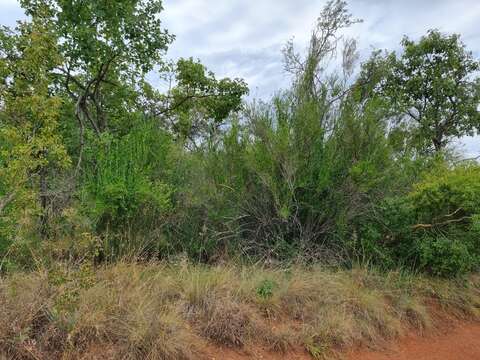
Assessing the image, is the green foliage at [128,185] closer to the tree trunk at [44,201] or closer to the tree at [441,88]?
the tree trunk at [44,201]

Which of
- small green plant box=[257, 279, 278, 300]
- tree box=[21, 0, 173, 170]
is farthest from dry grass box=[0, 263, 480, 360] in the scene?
Answer: tree box=[21, 0, 173, 170]

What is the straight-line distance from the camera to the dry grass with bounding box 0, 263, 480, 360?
3.45 metres

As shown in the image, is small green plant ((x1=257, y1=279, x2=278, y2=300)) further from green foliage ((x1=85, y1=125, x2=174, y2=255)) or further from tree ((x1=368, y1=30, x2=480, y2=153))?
tree ((x1=368, y1=30, x2=480, y2=153))

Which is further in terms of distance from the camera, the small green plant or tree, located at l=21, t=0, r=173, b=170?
tree, located at l=21, t=0, r=173, b=170

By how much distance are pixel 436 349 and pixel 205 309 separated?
3.01m

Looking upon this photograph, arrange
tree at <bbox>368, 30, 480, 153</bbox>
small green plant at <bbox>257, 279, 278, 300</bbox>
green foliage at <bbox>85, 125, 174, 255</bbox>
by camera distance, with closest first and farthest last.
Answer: small green plant at <bbox>257, 279, 278, 300</bbox> → green foliage at <bbox>85, 125, 174, 255</bbox> → tree at <bbox>368, 30, 480, 153</bbox>

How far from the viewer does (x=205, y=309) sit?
168 inches

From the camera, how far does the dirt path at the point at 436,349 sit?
4445 mm

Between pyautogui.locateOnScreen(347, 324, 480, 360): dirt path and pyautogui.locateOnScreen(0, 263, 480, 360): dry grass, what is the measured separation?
0.55 ft

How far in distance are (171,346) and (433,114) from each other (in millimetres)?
14587

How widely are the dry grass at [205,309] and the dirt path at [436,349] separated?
169 millimetres

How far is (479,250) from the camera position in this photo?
20.2 ft

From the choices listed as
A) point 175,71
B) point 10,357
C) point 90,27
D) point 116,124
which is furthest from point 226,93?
point 10,357

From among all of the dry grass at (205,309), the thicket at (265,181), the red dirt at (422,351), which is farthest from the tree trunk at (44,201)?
the red dirt at (422,351)
